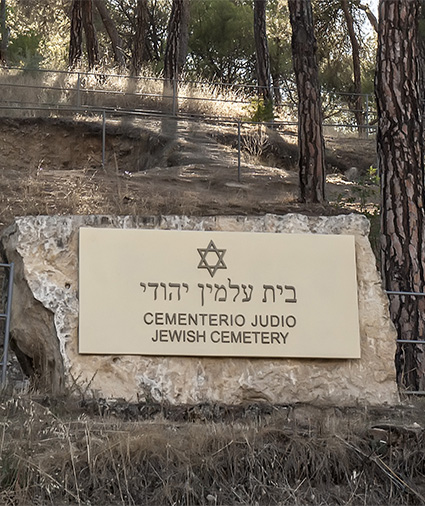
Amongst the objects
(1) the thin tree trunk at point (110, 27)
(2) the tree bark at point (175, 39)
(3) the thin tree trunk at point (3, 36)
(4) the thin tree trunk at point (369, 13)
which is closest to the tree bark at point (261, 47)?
(2) the tree bark at point (175, 39)

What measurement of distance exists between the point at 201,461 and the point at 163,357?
1462 millimetres

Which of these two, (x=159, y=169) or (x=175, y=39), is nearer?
(x=159, y=169)

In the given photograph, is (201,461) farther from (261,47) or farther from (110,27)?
(110,27)

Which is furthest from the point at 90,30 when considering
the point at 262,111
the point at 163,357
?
the point at 163,357

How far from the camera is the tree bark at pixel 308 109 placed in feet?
55.9

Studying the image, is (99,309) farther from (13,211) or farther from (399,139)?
(13,211)

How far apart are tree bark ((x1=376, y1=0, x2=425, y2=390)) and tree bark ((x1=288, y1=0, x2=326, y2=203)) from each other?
220 inches

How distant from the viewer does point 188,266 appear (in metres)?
7.69

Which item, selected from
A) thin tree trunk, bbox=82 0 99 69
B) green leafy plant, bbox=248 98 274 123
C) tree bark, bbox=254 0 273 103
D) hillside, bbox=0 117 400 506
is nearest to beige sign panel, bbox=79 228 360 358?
hillside, bbox=0 117 400 506

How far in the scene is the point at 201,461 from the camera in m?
6.19

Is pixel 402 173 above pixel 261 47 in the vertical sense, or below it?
below

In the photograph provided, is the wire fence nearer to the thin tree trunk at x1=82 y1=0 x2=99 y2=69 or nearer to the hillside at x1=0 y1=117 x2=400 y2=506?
the thin tree trunk at x1=82 y1=0 x2=99 y2=69

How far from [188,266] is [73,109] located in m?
14.9

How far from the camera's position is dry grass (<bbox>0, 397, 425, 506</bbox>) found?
5910 millimetres
